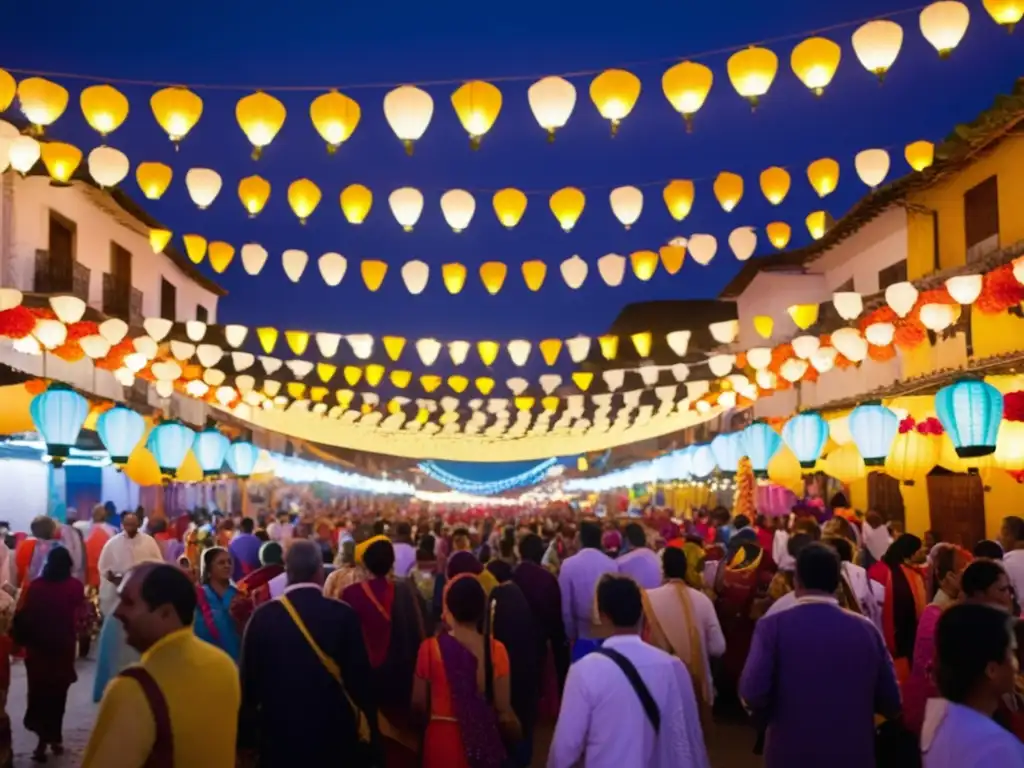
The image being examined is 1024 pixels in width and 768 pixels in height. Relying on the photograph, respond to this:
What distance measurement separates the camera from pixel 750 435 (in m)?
20.4

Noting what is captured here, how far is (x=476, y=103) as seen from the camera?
36.7ft

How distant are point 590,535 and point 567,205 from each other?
5.39m

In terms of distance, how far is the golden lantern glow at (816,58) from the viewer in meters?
10.3

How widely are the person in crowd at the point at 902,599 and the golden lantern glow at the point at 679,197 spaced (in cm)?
657

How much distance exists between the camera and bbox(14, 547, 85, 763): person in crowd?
9.35m

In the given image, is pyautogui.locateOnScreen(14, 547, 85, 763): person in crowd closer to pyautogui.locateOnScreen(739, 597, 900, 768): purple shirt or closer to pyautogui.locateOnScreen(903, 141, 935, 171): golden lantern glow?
pyautogui.locateOnScreen(739, 597, 900, 768): purple shirt

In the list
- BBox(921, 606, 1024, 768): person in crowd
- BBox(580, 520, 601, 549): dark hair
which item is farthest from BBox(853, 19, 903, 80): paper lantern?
Result: BBox(921, 606, 1024, 768): person in crowd

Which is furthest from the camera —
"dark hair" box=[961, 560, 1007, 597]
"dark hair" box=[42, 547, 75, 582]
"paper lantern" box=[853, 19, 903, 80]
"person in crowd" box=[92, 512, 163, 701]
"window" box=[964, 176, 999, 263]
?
"window" box=[964, 176, 999, 263]

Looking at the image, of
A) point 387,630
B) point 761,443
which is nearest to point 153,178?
point 387,630

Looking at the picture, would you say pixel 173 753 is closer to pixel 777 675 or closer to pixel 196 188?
pixel 777 675

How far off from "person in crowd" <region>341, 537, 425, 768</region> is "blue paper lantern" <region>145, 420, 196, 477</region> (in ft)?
32.2

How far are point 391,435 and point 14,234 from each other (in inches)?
571

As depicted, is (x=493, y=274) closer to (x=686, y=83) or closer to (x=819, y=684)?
(x=686, y=83)

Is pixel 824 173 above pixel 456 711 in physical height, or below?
above
